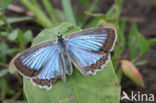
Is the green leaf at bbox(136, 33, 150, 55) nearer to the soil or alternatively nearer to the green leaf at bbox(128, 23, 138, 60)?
the green leaf at bbox(128, 23, 138, 60)

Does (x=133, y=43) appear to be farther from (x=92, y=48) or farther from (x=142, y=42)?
(x=92, y=48)

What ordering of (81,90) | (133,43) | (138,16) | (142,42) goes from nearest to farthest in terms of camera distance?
(81,90) → (142,42) → (133,43) → (138,16)

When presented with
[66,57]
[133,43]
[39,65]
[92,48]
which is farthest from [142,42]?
[39,65]

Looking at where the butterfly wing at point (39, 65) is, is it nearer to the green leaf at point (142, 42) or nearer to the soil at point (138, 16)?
the green leaf at point (142, 42)

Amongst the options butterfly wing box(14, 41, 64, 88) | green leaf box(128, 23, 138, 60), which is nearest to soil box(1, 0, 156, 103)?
green leaf box(128, 23, 138, 60)

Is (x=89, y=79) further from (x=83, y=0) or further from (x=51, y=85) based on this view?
(x=83, y=0)

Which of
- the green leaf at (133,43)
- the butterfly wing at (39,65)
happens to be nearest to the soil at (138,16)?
the green leaf at (133,43)

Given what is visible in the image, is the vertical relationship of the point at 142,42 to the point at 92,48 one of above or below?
below
